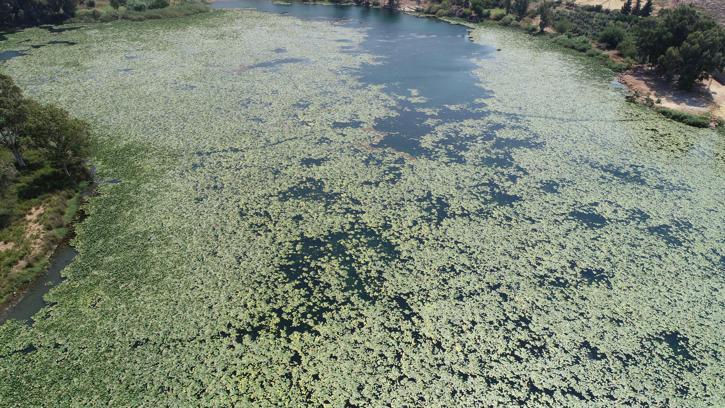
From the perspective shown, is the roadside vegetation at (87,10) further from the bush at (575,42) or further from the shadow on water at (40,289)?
the bush at (575,42)

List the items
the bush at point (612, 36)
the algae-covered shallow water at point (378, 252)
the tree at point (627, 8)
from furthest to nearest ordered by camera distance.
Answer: the tree at point (627, 8) → the bush at point (612, 36) → the algae-covered shallow water at point (378, 252)

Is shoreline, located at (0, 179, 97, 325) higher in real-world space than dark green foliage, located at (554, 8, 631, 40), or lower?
lower

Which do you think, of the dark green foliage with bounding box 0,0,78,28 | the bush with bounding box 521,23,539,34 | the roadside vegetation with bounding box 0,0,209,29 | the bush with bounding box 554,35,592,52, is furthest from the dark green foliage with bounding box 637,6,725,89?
the dark green foliage with bounding box 0,0,78,28

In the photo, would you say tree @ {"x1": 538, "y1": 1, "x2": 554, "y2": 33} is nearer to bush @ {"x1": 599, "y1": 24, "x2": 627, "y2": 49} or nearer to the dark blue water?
bush @ {"x1": 599, "y1": 24, "x2": 627, "y2": 49}

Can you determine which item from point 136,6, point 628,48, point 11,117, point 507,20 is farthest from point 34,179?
point 507,20

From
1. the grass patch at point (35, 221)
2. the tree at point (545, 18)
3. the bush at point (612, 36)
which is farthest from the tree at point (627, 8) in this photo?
the grass patch at point (35, 221)

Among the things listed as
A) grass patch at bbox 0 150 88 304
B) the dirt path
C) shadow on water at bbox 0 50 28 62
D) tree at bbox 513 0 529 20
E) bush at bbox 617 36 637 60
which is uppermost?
tree at bbox 513 0 529 20
